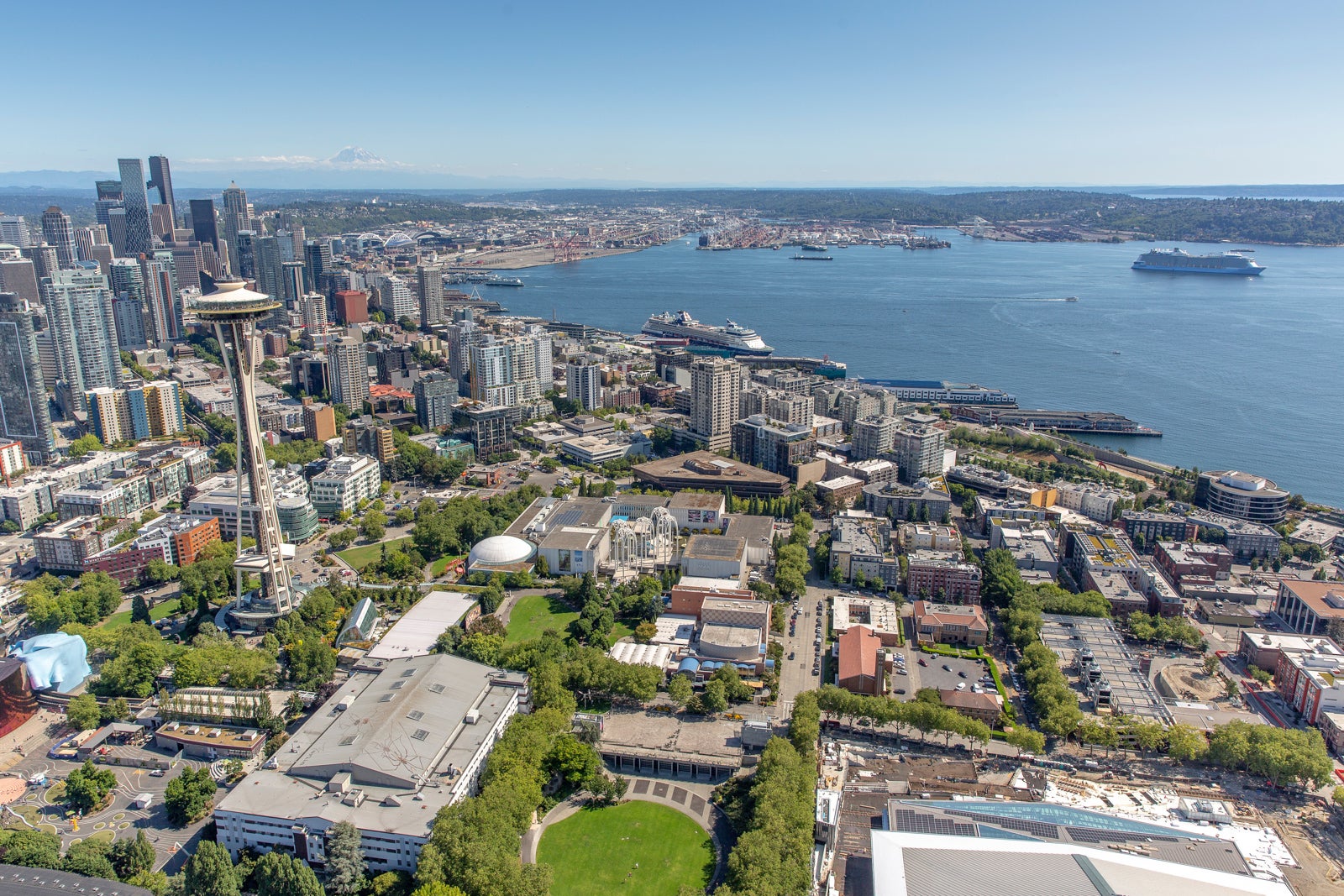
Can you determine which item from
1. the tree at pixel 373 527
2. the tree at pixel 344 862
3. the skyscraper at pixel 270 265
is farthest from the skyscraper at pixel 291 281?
the tree at pixel 344 862

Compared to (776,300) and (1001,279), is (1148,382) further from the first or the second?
(1001,279)

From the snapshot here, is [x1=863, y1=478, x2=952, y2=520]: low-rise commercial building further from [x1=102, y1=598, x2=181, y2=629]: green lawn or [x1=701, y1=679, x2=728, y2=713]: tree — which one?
[x1=102, y1=598, x2=181, y2=629]: green lawn

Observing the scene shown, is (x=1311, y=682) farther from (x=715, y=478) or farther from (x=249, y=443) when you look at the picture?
(x=249, y=443)

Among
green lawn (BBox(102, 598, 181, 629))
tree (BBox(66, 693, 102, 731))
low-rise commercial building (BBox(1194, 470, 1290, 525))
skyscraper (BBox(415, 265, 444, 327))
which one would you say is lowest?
green lawn (BBox(102, 598, 181, 629))

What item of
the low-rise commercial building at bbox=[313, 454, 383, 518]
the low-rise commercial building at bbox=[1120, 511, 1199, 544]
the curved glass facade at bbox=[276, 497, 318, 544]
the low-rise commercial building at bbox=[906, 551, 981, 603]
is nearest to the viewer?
the low-rise commercial building at bbox=[906, 551, 981, 603]

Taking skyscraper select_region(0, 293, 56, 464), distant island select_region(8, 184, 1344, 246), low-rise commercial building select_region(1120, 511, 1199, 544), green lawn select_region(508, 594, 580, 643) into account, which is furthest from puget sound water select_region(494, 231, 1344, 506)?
skyscraper select_region(0, 293, 56, 464)

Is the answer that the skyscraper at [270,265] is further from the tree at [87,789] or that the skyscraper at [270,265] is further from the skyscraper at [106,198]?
the tree at [87,789]

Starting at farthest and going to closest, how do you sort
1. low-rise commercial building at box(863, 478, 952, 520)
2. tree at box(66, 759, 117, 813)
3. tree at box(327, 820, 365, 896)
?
1. low-rise commercial building at box(863, 478, 952, 520)
2. tree at box(66, 759, 117, 813)
3. tree at box(327, 820, 365, 896)
